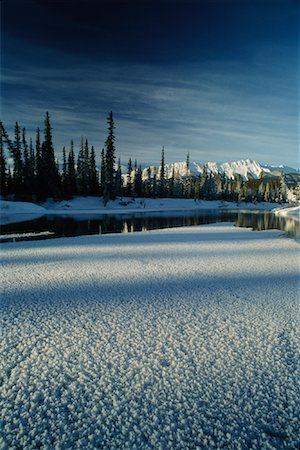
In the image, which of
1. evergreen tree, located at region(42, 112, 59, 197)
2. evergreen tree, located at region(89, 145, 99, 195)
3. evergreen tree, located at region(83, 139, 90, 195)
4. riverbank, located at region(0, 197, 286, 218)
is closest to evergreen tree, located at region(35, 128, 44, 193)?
evergreen tree, located at region(42, 112, 59, 197)

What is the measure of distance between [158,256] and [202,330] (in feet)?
20.7

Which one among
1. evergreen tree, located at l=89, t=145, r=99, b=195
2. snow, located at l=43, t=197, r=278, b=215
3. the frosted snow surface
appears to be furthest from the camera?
evergreen tree, located at l=89, t=145, r=99, b=195

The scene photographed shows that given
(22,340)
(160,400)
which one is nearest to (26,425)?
(160,400)

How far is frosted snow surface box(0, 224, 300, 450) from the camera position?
2.74 meters

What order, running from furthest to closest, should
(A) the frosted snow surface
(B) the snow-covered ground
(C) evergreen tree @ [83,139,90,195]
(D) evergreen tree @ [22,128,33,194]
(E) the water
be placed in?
(C) evergreen tree @ [83,139,90,195] → (D) evergreen tree @ [22,128,33,194] → (B) the snow-covered ground → (E) the water → (A) the frosted snow surface

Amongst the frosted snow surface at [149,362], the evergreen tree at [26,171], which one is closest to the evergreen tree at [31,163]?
the evergreen tree at [26,171]

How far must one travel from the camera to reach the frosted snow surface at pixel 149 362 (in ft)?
8.98

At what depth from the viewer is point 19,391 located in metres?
3.23

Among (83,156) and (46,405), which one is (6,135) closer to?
(83,156)

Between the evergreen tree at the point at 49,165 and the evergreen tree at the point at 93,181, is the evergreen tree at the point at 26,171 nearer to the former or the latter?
the evergreen tree at the point at 49,165

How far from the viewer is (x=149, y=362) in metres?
3.78

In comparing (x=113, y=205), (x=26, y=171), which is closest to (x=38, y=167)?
(x=26, y=171)

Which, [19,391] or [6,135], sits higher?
[6,135]

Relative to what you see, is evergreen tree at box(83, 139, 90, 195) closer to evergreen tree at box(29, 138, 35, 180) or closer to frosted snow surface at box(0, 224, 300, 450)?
evergreen tree at box(29, 138, 35, 180)
